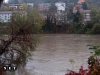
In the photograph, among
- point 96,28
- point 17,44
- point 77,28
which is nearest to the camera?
point 17,44

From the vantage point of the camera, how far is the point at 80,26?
23.1 metres

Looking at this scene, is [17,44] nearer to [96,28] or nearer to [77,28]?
[96,28]

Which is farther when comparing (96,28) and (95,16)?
(95,16)

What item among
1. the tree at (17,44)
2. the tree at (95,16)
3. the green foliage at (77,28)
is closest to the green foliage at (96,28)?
the green foliage at (77,28)

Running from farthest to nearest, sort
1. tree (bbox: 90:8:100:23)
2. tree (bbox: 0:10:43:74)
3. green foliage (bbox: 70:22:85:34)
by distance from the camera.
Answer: tree (bbox: 90:8:100:23) < green foliage (bbox: 70:22:85:34) < tree (bbox: 0:10:43:74)

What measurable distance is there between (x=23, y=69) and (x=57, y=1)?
40.2 metres

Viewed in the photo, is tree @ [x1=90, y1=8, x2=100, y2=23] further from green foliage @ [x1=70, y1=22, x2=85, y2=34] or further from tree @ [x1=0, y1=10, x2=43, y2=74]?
tree @ [x1=0, y1=10, x2=43, y2=74]

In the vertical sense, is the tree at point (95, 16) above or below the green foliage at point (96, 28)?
above

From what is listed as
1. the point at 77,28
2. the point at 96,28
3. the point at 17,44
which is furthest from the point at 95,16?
the point at 17,44

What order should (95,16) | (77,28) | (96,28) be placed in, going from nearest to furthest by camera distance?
1. (96,28)
2. (77,28)
3. (95,16)

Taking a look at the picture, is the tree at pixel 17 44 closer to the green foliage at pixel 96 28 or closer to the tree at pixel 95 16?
the green foliage at pixel 96 28

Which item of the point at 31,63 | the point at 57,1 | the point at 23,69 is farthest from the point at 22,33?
the point at 57,1

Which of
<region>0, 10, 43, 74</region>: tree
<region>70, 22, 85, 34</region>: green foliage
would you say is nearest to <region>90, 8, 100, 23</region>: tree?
<region>70, 22, 85, 34</region>: green foliage

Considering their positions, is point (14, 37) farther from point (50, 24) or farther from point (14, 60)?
point (50, 24)
